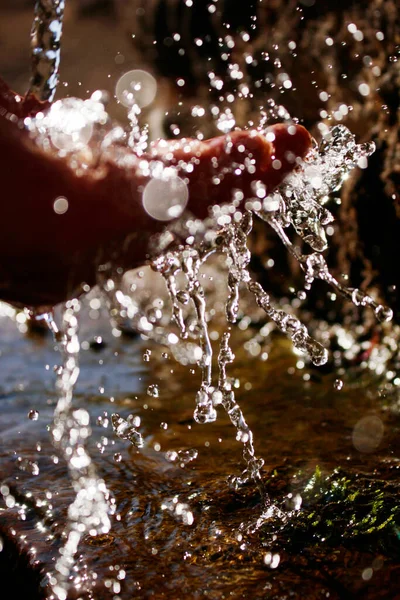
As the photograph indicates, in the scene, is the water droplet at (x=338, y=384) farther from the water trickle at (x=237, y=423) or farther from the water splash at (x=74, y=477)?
the water splash at (x=74, y=477)

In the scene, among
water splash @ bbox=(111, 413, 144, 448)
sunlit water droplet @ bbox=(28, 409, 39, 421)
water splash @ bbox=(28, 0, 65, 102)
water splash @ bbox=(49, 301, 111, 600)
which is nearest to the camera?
water splash @ bbox=(49, 301, 111, 600)

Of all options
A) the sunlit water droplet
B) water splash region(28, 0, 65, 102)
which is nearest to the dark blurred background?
water splash region(28, 0, 65, 102)

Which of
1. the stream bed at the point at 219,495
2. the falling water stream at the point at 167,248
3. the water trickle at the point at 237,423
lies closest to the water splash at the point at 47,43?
the falling water stream at the point at 167,248

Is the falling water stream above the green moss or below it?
above

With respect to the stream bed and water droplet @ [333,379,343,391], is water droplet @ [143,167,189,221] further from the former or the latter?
water droplet @ [333,379,343,391]

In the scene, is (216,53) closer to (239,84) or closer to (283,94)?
(239,84)

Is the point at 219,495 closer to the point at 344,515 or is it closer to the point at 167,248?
the point at 344,515

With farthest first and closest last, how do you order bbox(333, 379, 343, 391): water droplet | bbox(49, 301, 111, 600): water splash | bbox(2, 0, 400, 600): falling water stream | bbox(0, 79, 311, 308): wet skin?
1. bbox(333, 379, 343, 391): water droplet
2. bbox(49, 301, 111, 600): water splash
3. bbox(2, 0, 400, 600): falling water stream
4. bbox(0, 79, 311, 308): wet skin

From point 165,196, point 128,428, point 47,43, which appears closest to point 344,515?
point 165,196
